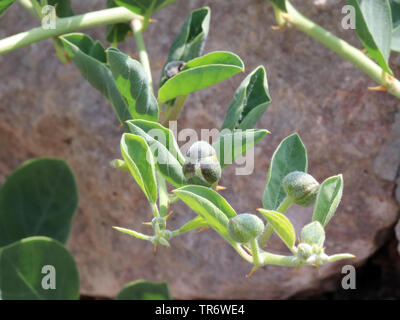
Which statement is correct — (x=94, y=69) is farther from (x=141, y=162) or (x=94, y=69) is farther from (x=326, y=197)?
(x=326, y=197)

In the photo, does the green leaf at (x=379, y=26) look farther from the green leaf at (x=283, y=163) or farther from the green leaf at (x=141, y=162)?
the green leaf at (x=141, y=162)

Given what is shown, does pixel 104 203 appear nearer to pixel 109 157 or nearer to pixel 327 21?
pixel 109 157

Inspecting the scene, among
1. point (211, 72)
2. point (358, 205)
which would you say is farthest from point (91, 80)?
point (358, 205)

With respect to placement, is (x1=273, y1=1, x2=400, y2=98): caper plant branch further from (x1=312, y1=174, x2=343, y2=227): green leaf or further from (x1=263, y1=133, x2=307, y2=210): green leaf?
(x1=312, y1=174, x2=343, y2=227): green leaf

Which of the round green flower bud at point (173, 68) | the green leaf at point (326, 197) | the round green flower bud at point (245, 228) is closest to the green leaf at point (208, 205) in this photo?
the round green flower bud at point (245, 228)

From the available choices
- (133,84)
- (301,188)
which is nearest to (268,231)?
(301,188)
